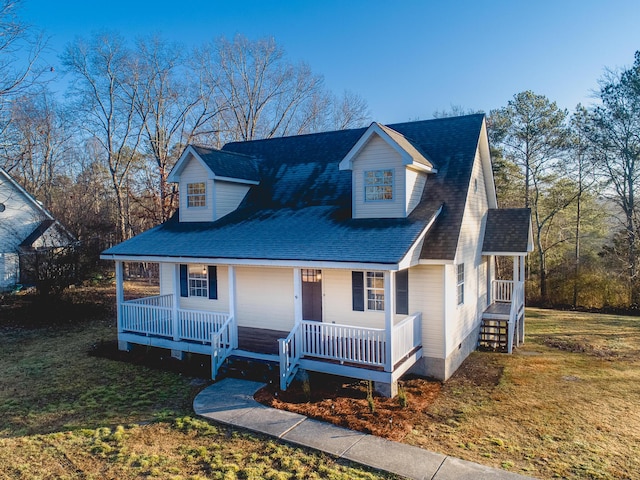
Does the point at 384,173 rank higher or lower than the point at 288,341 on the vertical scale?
higher

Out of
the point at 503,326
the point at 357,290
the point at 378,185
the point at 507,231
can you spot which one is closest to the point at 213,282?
the point at 357,290

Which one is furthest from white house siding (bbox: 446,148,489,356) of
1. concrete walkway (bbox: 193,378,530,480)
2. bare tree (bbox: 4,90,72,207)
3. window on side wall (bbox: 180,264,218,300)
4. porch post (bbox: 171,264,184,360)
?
bare tree (bbox: 4,90,72,207)

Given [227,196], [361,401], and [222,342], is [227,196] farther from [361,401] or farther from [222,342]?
[361,401]

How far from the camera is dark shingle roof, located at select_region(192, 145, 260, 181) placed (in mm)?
14930

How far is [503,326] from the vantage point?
1454 centimetres

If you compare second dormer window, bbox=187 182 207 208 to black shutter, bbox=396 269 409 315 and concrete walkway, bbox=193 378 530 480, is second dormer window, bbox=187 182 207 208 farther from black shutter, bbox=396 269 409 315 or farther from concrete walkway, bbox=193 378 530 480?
black shutter, bbox=396 269 409 315

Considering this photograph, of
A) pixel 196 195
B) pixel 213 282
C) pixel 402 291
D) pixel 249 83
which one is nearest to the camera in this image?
pixel 402 291

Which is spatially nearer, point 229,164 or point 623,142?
point 229,164

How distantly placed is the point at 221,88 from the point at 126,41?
284 inches

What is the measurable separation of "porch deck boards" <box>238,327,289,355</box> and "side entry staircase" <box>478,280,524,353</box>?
6.84 m

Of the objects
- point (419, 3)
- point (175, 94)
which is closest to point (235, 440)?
point (419, 3)

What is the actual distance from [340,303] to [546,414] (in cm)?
553

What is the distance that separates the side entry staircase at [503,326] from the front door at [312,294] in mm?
5866

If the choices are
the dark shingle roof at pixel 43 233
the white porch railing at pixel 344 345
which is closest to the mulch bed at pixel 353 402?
the white porch railing at pixel 344 345
